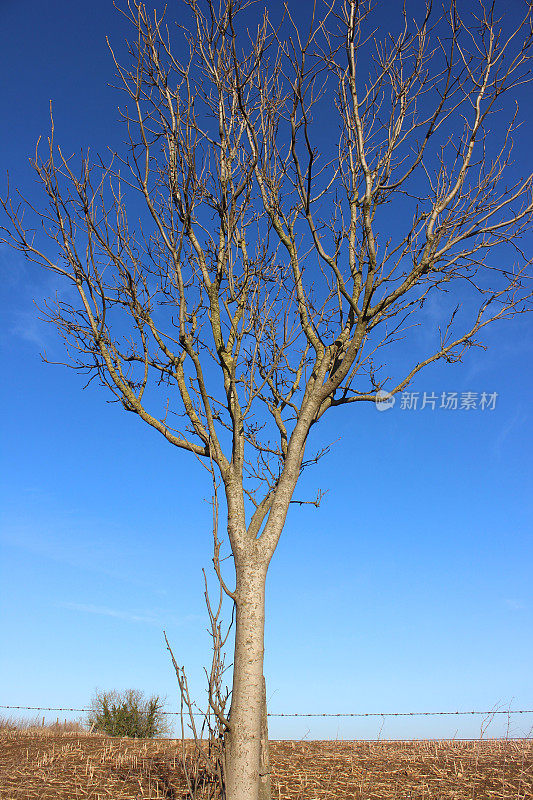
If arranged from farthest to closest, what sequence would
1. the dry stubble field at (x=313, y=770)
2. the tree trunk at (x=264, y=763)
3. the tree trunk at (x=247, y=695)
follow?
the dry stubble field at (x=313, y=770)
the tree trunk at (x=264, y=763)
the tree trunk at (x=247, y=695)

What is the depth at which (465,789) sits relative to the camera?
5461 millimetres

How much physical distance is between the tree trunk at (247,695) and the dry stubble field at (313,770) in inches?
79.7

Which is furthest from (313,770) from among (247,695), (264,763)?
(247,695)

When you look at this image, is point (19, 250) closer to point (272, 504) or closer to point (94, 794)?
point (272, 504)

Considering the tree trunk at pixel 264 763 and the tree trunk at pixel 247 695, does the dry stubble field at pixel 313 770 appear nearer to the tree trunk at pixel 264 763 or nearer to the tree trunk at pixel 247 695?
the tree trunk at pixel 264 763

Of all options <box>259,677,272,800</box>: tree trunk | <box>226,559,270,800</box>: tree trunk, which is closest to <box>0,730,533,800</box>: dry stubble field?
<box>259,677,272,800</box>: tree trunk

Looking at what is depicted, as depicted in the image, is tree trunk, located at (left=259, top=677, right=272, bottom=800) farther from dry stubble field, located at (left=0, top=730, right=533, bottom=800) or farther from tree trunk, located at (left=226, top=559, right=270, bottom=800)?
dry stubble field, located at (left=0, top=730, right=533, bottom=800)

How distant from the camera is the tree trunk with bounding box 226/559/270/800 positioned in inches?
137

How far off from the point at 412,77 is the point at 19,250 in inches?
148

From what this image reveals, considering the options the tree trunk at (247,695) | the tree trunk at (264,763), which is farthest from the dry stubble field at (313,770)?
the tree trunk at (247,695)

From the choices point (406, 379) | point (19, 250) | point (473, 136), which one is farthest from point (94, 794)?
point (473, 136)

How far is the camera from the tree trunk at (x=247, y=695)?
11.4 ft

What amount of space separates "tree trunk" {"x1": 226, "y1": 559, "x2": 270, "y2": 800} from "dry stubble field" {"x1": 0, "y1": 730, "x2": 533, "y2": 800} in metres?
2.02

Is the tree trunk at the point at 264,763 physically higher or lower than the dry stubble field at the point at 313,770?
higher
